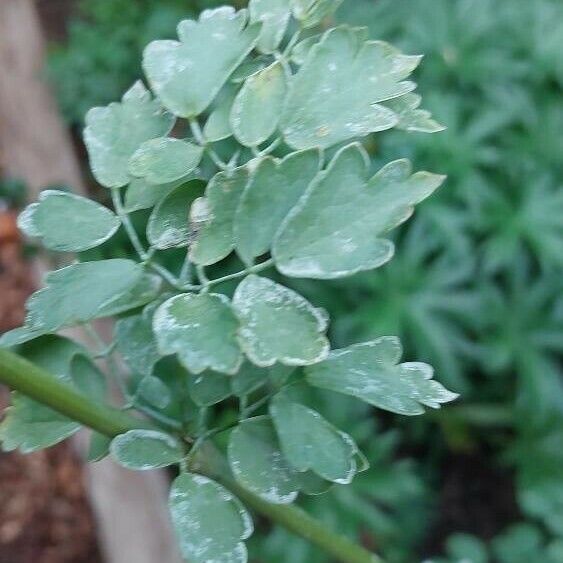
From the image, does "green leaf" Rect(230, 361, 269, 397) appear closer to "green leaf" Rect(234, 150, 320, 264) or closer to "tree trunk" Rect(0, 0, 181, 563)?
"green leaf" Rect(234, 150, 320, 264)

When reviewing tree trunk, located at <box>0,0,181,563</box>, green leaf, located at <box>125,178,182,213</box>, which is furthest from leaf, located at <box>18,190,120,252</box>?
tree trunk, located at <box>0,0,181,563</box>

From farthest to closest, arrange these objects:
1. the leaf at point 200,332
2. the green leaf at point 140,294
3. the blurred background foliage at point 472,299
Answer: the blurred background foliage at point 472,299 < the green leaf at point 140,294 < the leaf at point 200,332

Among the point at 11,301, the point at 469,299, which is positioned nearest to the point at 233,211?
the point at 469,299

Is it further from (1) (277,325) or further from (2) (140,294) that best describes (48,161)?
(1) (277,325)

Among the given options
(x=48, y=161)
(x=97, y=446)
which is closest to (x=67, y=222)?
(x=97, y=446)

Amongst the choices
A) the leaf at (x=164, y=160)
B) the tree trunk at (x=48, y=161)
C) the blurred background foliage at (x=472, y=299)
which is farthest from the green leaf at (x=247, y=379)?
the tree trunk at (x=48, y=161)

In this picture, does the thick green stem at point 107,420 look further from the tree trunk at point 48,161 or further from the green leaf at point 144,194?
the tree trunk at point 48,161
